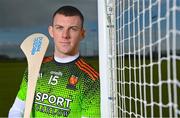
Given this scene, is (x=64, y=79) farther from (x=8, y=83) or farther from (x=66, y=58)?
(x=8, y=83)

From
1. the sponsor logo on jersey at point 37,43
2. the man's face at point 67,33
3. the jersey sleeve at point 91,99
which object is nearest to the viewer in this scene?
the jersey sleeve at point 91,99

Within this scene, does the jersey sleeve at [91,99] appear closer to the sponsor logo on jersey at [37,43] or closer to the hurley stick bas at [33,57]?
the hurley stick bas at [33,57]

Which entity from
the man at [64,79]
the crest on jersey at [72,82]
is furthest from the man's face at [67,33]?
the crest on jersey at [72,82]

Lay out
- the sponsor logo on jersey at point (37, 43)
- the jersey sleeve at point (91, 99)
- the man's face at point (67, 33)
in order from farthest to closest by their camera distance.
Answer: the sponsor logo on jersey at point (37, 43) < the man's face at point (67, 33) < the jersey sleeve at point (91, 99)

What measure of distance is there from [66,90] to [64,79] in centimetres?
7

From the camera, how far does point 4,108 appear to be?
4.93m

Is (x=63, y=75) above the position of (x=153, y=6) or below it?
below

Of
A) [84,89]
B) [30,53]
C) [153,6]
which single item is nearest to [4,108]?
[30,53]

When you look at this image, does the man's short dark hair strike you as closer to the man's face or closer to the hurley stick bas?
the man's face

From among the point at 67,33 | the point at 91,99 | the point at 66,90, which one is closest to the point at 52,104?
the point at 66,90

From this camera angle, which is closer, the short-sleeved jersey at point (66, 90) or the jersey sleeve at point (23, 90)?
the short-sleeved jersey at point (66, 90)

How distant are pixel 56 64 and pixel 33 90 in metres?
0.18

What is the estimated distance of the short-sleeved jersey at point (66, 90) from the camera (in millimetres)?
2025

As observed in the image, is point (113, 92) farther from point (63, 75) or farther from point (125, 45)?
point (63, 75)
